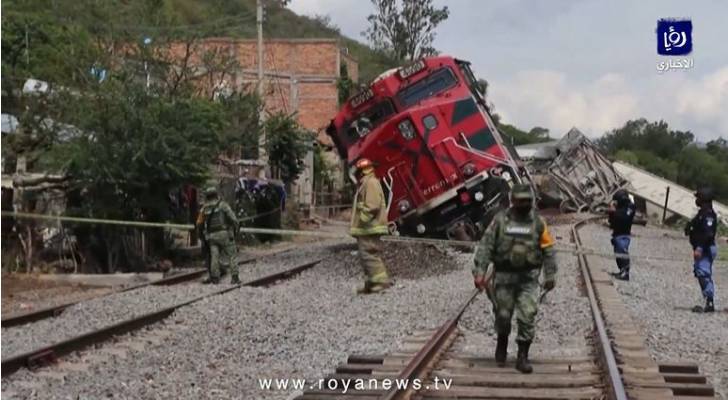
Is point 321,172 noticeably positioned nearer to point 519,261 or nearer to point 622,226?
point 622,226

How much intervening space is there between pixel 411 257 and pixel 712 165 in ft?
261

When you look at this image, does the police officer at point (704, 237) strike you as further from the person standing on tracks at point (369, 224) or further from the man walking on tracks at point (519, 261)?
the man walking on tracks at point (519, 261)

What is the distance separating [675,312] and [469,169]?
5.98 metres

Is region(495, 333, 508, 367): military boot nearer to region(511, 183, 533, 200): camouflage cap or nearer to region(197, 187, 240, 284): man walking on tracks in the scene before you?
region(511, 183, 533, 200): camouflage cap

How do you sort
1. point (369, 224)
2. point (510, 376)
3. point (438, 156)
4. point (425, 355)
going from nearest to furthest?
1. point (510, 376)
2. point (425, 355)
3. point (369, 224)
4. point (438, 156)

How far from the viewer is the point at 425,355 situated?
24.8ft

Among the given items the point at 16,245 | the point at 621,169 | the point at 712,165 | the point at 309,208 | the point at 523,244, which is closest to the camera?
the point at 523,244

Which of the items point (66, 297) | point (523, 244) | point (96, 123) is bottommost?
point (66, 297)

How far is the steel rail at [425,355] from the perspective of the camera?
251 inches

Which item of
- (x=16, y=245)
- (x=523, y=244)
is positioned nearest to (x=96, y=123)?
(x=16, y=245)

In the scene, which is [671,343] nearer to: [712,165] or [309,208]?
[309,208]

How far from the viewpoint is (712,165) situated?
90.2 metres

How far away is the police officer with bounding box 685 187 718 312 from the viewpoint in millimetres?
12172

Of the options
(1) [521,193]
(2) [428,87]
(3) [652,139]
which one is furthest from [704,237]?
(3) [652,139]
